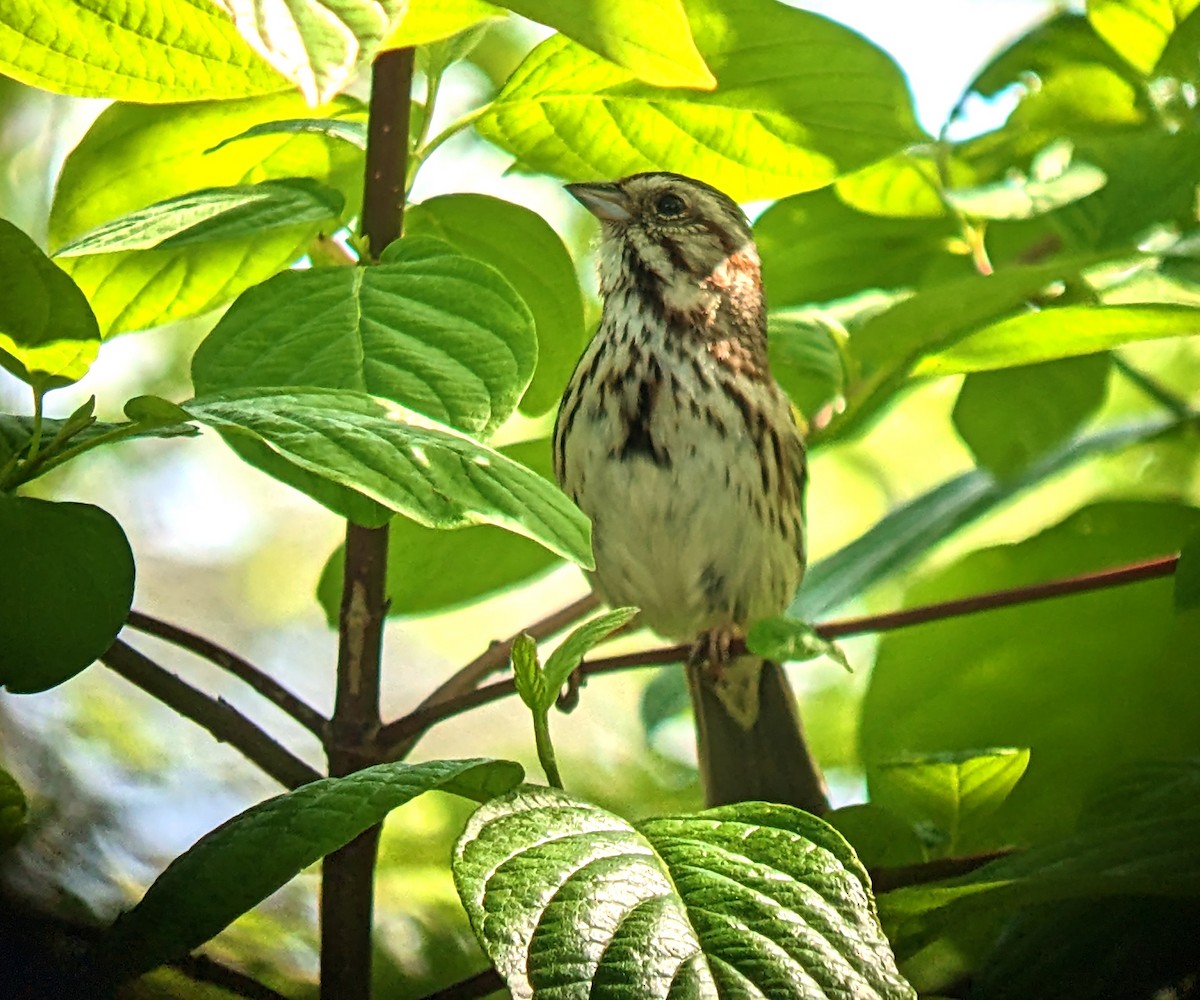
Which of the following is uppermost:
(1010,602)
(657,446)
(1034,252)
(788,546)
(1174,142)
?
(1174,142)

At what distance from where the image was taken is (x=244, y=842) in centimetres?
73

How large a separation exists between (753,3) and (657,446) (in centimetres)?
81

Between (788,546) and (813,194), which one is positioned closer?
(813,194)

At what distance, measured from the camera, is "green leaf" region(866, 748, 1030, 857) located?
1.00 m

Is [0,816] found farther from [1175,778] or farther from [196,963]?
[1175,778]

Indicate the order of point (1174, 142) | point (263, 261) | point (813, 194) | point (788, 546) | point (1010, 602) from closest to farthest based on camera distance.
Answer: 1. point (1010, 602)
2. point (263, 261)
3. point (1174, 142)
4. point (813, 194)
5. point (788, 546)

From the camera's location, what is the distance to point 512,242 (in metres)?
1.20

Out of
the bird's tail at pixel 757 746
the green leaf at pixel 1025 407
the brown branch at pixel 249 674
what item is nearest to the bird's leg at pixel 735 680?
the bird's tail at pixel 757 746

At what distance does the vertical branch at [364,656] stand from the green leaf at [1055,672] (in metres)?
0.46

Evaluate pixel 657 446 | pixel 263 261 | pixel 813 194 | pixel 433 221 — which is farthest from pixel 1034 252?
pixel 263 261

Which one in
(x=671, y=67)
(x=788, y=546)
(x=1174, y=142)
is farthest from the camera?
(x=788, y=546)

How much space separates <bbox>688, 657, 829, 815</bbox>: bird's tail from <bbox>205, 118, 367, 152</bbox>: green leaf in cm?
86

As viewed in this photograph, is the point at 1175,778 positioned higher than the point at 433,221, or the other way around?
the point at 433,221

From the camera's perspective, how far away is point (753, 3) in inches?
43.8
